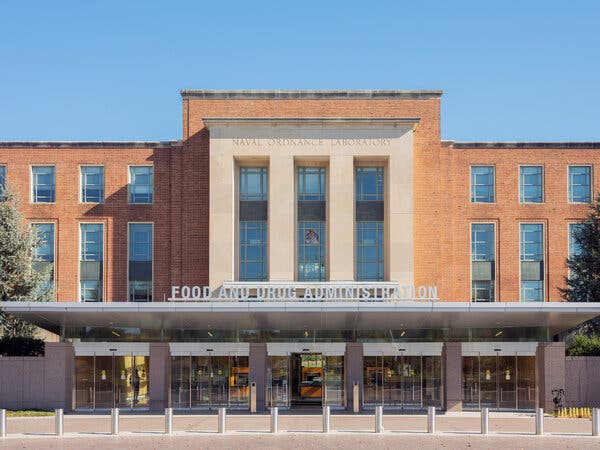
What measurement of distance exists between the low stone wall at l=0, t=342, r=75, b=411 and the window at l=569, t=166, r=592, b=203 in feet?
99.6

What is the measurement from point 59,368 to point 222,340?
6.98 metres

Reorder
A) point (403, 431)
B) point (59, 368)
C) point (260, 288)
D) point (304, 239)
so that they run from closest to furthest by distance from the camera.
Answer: point (403, 431) → point (59, 368) → point (260, 288) → point (304, 239)

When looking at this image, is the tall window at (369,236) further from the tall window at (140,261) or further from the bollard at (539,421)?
the bollard at (539,421)

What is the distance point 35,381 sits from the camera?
38.6 meters

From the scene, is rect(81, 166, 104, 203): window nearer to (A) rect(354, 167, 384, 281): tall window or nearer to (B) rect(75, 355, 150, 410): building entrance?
(B) rect(75, 355, 150, 410): building entrance

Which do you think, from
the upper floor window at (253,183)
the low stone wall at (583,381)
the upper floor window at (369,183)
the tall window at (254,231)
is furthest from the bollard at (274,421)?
the upper floor window at (369,183)

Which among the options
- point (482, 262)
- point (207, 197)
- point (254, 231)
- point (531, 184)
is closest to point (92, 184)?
point (207, 197)

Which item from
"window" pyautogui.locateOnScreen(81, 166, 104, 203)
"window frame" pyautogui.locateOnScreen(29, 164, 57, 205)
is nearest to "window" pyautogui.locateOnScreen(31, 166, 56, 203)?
"window frame" pyautogui.locateOnScreen(29, 164, 57, 205)

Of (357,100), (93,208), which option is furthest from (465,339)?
(93,208)

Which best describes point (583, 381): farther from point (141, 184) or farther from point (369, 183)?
point (141, 184)

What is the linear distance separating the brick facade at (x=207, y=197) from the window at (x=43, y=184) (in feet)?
1.15

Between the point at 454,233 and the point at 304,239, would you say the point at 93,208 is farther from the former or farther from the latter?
the point at 454,233

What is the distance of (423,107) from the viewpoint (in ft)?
166

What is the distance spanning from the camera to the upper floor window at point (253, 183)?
50.1m
